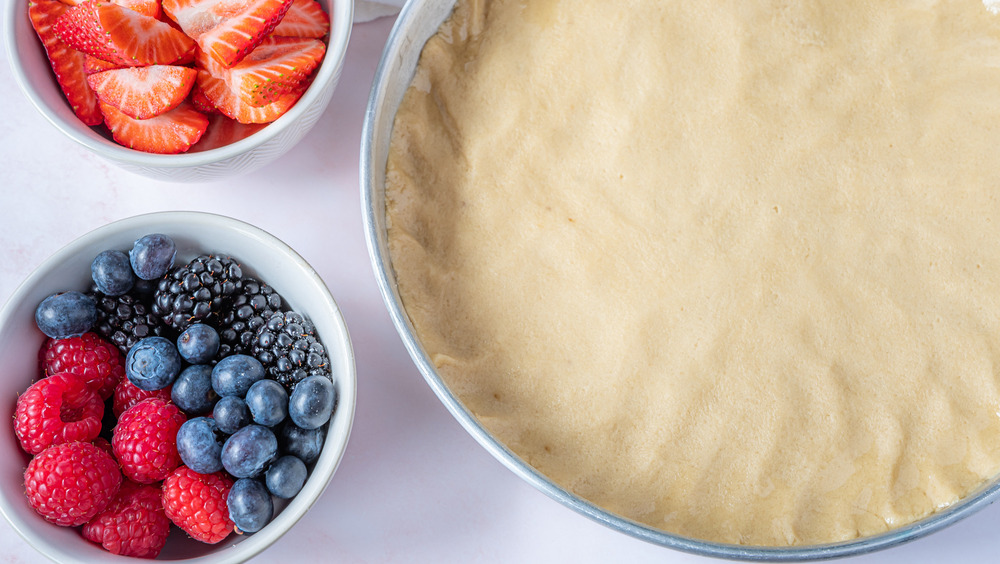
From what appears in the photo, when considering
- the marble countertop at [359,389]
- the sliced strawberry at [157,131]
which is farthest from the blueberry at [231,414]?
the sliced strawberry at [157,131]

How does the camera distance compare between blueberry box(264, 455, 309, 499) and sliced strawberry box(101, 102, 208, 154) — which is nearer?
blueberry box(264, 455, 309, 499)

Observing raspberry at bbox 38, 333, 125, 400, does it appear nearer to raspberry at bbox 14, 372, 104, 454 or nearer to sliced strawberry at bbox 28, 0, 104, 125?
raspberry at bbox 14, 372, 104, 454

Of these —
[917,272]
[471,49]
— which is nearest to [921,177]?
[917,272]

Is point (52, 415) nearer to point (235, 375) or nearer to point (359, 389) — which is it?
point (235, 375)

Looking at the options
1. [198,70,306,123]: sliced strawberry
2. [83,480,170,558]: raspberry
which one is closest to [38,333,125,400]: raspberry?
[83,480,170,558]: raspberry

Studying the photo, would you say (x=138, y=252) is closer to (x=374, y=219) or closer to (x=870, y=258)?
(x=374, y=219)

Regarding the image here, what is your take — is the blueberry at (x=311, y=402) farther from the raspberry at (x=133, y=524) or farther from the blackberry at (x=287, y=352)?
the raspberry at (x=133, y=524)

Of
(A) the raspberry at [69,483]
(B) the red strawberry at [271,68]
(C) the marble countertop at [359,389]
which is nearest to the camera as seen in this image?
(A) the raspberry at [69,483]
